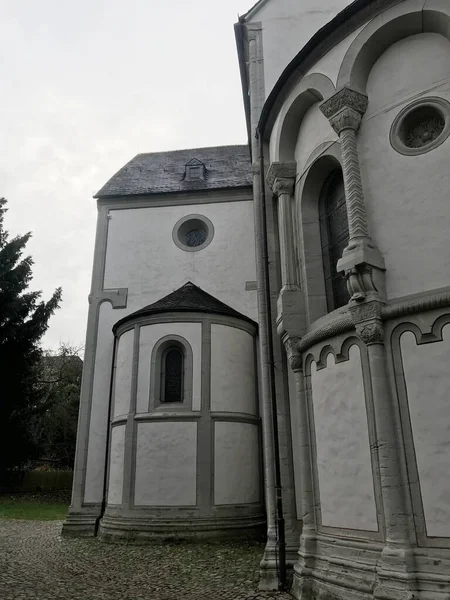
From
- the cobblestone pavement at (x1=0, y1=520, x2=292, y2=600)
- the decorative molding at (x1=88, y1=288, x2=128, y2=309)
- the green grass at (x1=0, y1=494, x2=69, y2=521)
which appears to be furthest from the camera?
the green grass at (x1=0, y1=494, x2=69, y2=521)

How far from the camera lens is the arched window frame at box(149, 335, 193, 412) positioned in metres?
13.3

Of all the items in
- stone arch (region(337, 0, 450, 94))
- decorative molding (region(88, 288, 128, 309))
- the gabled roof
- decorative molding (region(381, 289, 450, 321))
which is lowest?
decorative molding (region(381, 289, 450, 321))

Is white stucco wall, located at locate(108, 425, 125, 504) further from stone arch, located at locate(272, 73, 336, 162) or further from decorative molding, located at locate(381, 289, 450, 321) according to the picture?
decorative molding, located at locate(381, 289, 450, 321)

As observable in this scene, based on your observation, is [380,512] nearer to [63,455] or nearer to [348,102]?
[348,102]

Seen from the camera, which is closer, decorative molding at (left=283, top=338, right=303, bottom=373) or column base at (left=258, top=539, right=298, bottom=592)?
column base at (left=258, top=539, right=298, bottom=592)

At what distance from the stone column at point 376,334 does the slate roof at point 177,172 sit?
10166mm

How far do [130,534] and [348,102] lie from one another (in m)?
10.8

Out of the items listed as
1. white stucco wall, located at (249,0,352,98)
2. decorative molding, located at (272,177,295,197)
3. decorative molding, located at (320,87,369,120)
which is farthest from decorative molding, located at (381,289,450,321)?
white stucco wall, located at (249,0,352,98)

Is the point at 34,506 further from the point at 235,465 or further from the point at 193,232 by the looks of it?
the point at 193,232

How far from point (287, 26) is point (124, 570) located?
39.9 feet

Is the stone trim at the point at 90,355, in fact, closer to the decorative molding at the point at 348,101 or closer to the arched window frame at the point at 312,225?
the arched window frame at the point at 312,225

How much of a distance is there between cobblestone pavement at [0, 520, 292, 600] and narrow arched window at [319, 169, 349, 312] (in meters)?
4.53

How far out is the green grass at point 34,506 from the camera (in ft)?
61.5

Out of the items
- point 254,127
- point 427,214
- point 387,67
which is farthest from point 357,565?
point 254,127
